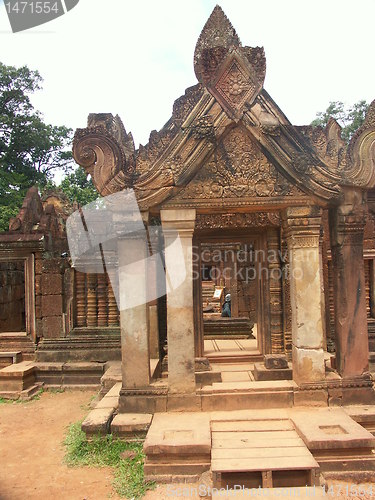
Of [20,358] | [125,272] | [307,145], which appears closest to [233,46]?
[307,145]

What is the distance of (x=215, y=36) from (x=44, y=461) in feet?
20.3

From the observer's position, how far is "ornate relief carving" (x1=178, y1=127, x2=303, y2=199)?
5559 millimetres

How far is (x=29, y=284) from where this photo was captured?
35.2 ft

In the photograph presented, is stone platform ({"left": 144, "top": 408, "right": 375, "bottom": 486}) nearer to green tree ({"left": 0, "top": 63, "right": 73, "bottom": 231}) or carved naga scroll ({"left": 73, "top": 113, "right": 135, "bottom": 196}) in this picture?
carved naga scroll ({"left": 73, "top": 113, "right": 135, "bottom": 196})

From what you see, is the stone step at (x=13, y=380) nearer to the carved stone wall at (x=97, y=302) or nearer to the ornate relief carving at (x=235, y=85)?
the carved stone wall at (x=97, y=302)

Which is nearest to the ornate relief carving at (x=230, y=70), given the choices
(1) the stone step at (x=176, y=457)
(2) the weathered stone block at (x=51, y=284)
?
(1) the stone step at (x=176, y=457)

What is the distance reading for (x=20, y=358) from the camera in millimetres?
10445

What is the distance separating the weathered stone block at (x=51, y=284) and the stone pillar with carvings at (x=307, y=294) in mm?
6814

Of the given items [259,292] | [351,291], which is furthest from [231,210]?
[259,292]

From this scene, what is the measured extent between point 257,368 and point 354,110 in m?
29.6

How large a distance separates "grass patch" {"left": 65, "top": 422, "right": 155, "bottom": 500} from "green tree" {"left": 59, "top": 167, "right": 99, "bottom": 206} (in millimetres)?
21720

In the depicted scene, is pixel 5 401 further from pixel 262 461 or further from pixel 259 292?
pixel 262 461


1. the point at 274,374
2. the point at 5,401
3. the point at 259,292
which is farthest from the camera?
the point at 5,401

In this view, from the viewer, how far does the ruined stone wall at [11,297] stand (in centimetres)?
1411
